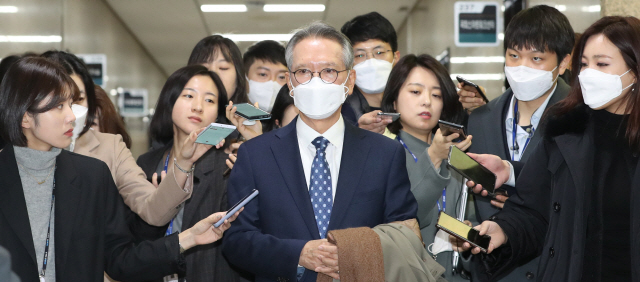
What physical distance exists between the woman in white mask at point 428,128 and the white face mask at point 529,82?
37cm

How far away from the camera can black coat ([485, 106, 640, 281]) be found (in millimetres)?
2570

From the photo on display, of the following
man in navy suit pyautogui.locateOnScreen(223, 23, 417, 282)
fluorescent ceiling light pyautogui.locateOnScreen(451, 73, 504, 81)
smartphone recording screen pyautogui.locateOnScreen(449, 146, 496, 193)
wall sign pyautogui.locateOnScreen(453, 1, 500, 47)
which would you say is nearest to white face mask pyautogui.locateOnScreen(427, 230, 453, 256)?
smartphone recording screen pyautogui.locateOnScreen(449, 146, 496, 193)

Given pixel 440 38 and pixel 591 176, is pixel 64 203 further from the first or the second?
pixel 440 38

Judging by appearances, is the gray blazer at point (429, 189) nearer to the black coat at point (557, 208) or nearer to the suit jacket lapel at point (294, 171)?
the black coat at point (557, 208)

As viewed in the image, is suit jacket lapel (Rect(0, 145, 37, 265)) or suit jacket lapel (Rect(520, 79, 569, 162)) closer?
suit jacket lapel (Rect(0, 145, 37, 265))

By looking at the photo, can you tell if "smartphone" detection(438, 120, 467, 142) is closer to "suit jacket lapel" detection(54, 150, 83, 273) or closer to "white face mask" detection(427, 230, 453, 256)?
"white face mask" detection(427, 230, 453, 256)

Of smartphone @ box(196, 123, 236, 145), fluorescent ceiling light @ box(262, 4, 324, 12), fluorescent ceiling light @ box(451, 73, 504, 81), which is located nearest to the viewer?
smartphone @ box(196, 123, 236, 145)

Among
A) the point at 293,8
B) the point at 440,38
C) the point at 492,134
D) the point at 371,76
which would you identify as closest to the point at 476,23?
the point at 440,38

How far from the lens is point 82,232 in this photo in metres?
2.60

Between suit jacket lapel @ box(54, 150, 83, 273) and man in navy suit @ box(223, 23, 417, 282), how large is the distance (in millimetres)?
624

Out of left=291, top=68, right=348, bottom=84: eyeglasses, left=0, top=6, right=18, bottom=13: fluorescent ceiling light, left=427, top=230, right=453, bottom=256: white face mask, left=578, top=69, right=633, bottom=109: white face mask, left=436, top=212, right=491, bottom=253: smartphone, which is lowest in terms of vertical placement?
left=427, top=230, right=453, bottom=256: white face mask

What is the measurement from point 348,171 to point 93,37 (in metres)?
10.6

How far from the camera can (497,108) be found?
357 cm

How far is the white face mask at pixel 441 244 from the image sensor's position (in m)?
3.28
